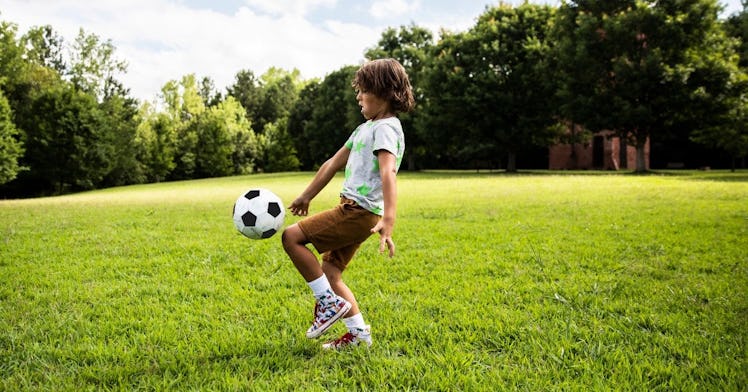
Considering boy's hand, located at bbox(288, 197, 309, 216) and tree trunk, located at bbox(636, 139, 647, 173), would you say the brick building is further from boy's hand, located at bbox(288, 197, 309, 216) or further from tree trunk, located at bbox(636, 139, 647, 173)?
boy's hand, located at bbox(288, 197, 309, 216)

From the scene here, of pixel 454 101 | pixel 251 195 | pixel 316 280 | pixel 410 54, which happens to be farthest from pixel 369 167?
pixel 410 54

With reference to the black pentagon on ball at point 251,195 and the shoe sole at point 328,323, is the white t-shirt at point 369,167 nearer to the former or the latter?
the shoe sole at point 328,323

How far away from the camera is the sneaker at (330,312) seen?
2.88 m

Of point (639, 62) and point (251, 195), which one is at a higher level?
point (639, 62)

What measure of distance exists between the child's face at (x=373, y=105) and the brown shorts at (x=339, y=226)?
22.2 inches

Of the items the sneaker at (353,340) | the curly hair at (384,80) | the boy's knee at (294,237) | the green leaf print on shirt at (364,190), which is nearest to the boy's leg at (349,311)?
the sneaker at (353,340)

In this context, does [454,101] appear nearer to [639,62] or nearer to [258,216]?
[639,62]

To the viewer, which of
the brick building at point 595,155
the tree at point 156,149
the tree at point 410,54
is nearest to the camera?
the brick building at point 595,155

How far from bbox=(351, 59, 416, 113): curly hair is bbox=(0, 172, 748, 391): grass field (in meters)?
1.57

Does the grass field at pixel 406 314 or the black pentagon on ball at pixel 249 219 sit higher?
the black pentagon on ball at pixel 249 219

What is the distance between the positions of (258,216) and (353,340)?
1057 mm

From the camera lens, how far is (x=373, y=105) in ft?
9.36

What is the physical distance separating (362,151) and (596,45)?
27888mm

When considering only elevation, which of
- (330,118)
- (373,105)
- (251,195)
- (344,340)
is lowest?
(344,340)
